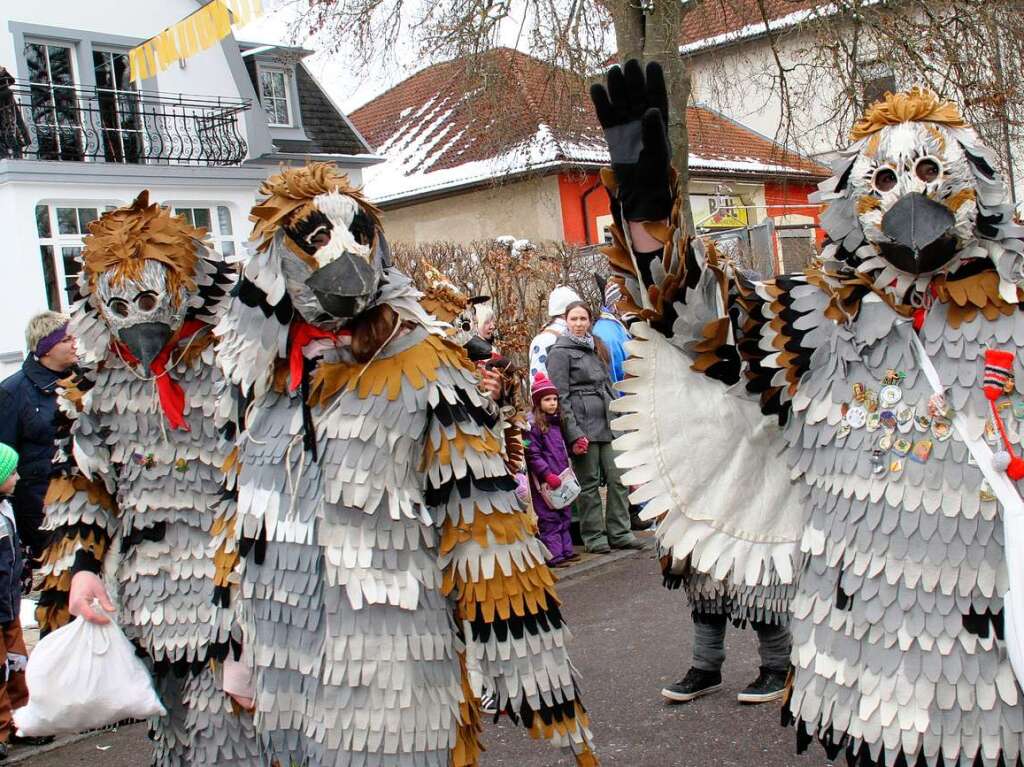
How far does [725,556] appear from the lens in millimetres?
2912

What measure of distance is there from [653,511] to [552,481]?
173 inches

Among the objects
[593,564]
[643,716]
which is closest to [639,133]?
[643,716]

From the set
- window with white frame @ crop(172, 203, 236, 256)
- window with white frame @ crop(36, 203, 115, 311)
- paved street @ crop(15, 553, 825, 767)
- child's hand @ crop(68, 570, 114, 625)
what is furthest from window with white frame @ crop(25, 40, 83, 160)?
child's hand @ crop(68, 570, 114, 625)

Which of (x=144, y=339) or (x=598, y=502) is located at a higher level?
(x=144, y=339)

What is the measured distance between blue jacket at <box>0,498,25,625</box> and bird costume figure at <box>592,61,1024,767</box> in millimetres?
3636

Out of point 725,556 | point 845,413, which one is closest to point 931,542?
point 845,413

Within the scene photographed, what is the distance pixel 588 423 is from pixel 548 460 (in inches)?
21.9

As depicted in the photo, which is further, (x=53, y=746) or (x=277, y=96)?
(x=277, y=96)

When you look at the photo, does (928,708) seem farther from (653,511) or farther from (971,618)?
(653,511)

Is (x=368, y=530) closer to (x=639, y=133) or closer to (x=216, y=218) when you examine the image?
(x=639, y=133)

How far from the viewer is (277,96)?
17000mm

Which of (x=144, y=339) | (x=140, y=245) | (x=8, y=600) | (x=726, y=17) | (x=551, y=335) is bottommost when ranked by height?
(x=8, y=600)

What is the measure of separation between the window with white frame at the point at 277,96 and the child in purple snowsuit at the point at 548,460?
1075 centimetres

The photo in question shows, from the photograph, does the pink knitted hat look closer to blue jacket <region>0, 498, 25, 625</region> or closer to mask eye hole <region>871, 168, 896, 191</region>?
blue jacket <region>0, 498, 25, 625</region>
